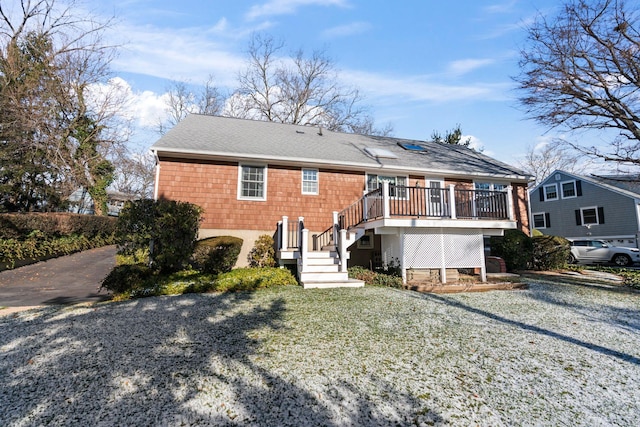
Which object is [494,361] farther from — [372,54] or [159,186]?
[372,54]

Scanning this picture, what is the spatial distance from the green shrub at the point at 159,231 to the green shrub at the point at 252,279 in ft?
4.37

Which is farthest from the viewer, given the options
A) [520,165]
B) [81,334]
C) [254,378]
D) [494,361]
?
[520,165]

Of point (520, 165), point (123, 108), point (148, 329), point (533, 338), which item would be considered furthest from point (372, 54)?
point (520, 165)

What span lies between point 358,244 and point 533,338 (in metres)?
6.65

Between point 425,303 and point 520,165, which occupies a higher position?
point 520,165

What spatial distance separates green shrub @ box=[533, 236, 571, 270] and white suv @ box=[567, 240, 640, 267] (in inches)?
187

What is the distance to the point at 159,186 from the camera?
9.38m

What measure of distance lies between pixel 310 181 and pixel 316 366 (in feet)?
26.0

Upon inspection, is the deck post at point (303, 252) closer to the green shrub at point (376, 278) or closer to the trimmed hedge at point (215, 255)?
the green shrub at point (376, 278)

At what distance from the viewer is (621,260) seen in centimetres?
1538

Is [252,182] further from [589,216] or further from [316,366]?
[589,216]

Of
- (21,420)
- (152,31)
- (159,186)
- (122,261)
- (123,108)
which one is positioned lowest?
(21,420)

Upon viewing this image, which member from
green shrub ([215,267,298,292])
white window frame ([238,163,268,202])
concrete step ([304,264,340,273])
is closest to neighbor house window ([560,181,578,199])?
concrete step ([304,264,340,273])

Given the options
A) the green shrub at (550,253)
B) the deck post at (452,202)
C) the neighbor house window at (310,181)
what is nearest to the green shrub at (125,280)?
the neighbor house window at (310,181)
